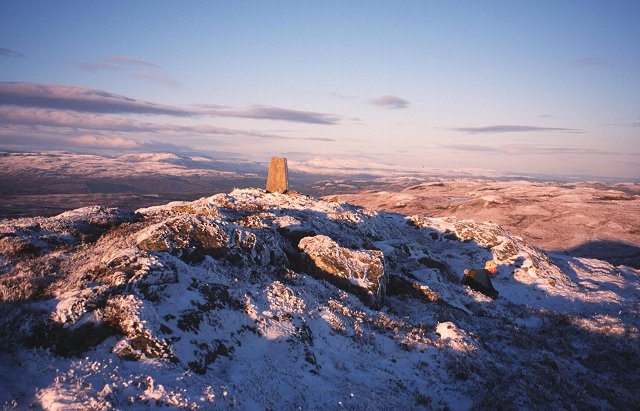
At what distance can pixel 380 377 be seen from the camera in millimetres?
12500

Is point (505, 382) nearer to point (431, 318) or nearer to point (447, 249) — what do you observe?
point (431, 318)

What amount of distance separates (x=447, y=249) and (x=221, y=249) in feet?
83.9

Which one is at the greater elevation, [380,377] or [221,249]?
[221,249]

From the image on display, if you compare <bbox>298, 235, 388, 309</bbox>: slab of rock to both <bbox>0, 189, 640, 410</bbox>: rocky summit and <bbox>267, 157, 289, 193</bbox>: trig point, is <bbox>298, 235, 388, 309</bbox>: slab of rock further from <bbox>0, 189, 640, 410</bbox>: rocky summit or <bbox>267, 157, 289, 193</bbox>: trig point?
<bbox>267, 157, 289, 193</bbox>: trig point

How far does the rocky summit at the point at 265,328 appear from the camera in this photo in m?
9.41

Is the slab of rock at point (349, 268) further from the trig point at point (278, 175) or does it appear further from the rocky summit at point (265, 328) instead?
the trig point at point (278, 175)

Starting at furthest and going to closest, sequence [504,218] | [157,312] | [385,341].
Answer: [504,218], [385,341], [157,312]

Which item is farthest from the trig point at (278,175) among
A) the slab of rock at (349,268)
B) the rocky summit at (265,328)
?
the slab of rock at (349,268)

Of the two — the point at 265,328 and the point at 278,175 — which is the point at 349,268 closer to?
the point at 265,328

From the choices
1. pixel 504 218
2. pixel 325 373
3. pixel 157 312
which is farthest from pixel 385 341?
pixel 504 218

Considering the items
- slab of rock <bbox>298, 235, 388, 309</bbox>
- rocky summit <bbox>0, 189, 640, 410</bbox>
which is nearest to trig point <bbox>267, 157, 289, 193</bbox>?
rocky summit <bbox>0, 189, 640, 410</bbox>

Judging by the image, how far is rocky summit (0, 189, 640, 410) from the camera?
9.41 meters

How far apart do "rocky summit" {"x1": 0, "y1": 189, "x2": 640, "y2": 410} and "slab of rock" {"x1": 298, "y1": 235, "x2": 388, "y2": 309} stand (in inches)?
3.2

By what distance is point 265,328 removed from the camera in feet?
43.5
